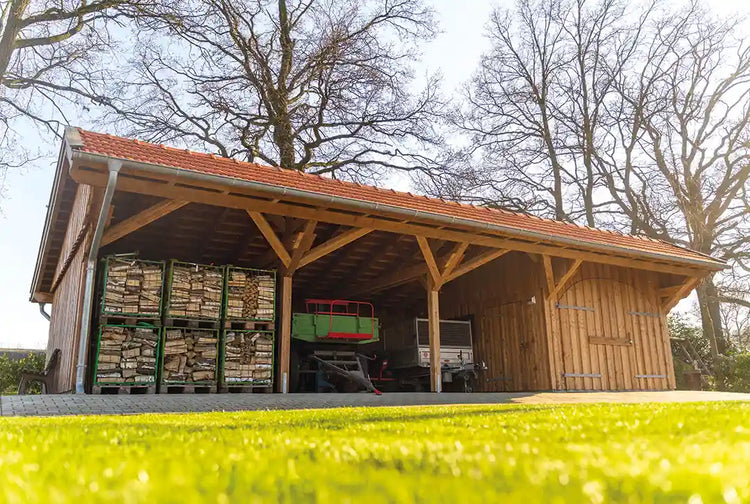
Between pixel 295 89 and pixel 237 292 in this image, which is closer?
pixel 237 292

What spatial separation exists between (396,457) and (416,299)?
16136 mm

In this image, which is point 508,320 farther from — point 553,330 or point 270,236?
point 270,236

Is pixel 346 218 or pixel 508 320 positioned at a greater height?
pixel 346 218

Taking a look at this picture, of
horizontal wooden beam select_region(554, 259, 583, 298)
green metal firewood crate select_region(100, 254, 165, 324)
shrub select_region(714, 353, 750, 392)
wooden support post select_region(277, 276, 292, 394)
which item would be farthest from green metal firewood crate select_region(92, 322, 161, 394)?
shrub select_region(714, 353, 750, 392)

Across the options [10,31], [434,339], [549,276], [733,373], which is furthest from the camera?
[733,373]

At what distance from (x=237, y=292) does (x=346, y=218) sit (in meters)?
2.39

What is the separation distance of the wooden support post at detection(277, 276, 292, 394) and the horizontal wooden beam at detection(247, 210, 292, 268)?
52 centimetres

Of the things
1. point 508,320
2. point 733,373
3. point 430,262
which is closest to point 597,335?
point 508,320

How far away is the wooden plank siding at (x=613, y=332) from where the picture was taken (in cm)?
1352

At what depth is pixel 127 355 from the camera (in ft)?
32.4

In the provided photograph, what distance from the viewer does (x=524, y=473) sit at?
4.92 ft

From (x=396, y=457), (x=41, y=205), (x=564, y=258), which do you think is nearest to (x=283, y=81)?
(x=41, y=205)

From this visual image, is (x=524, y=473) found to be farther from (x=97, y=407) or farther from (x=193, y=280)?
(x=193, y=280)

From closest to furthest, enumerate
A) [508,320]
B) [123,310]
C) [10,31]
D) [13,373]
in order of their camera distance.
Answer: [123,310]
[508,320]
[10,31]
[13,373]
